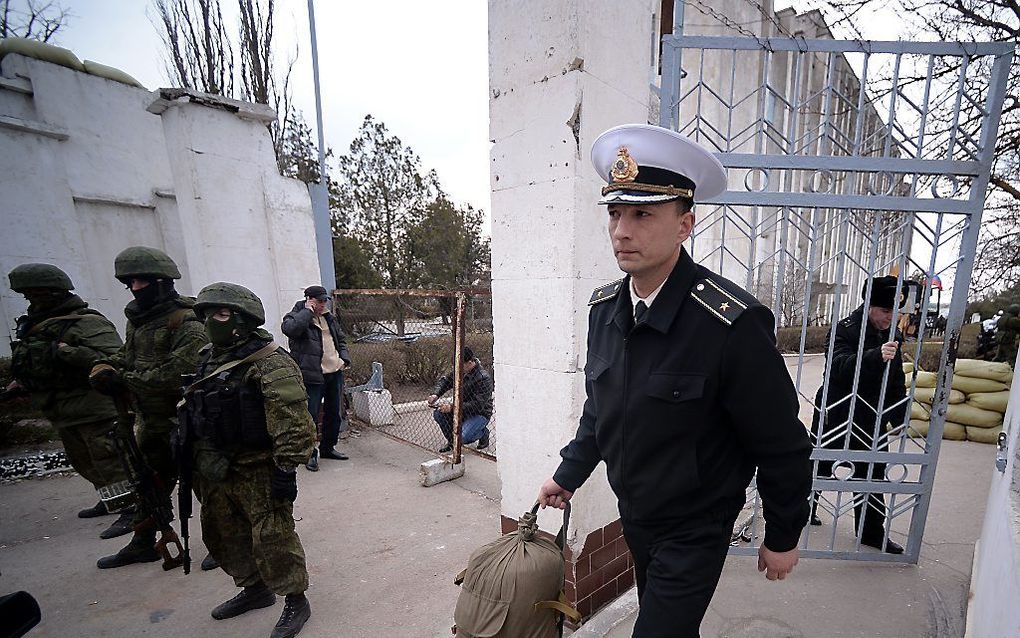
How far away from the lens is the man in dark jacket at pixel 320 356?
177 inches

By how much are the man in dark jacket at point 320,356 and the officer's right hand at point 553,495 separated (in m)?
3.34

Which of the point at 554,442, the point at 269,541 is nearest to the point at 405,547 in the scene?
the point at 269,541

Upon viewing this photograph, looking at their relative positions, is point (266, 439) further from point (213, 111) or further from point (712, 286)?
point (213, 111)

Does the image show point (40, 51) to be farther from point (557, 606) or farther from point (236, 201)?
point (557, 606)

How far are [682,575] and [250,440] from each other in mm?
2060

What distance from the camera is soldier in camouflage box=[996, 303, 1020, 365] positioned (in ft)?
21.8

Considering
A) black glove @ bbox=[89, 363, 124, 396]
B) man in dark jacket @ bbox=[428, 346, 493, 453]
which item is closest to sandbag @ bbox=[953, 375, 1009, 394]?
man in dark jacket @ bbox=[428, 346, 493, 453]

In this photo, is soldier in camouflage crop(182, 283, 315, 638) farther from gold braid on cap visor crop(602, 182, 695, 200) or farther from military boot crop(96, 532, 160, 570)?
gold braid on cap visor crop(602, 182, 695, 200)

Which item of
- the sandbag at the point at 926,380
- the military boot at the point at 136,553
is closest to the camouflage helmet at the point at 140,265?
the military boot at the point at 136,553

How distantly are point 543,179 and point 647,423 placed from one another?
1.23m

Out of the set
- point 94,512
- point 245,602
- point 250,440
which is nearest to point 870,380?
point 250,440

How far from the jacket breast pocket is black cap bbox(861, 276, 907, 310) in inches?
75.5

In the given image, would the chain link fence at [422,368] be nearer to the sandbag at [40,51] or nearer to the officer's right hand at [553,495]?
the officer's right hand at [553,495]

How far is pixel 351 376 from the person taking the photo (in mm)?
7781
